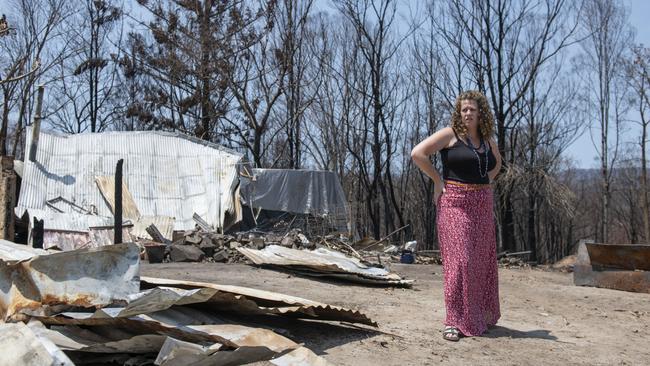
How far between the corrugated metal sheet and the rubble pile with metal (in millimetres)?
14360

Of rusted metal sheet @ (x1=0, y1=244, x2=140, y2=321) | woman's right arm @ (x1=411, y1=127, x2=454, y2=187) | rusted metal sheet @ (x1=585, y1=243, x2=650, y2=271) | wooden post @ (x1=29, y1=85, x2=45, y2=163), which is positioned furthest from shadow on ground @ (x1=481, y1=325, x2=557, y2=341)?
wooden post @ (x1=29, y1=85, x2=45, y2=163)

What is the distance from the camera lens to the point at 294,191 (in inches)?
815

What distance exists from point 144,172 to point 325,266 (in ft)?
39.6

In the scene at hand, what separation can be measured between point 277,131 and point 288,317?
83.3 ft

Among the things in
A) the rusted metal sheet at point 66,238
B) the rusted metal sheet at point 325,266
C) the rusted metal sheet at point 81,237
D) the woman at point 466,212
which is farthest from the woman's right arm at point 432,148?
the rusted metal sheet at point 66,238

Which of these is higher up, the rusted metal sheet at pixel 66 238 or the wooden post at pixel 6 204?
the wooden post at pixel 6 204

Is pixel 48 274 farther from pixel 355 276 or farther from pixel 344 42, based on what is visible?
pixel 344 42

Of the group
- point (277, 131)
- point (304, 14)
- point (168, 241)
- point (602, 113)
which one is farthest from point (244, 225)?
point (602, 113)

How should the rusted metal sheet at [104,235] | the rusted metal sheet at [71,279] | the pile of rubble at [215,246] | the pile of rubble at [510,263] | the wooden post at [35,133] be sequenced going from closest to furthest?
the rusted metal sheet at [71,279]
the pile of rubble at [215,246]
the pile of rubble at [510,263]
the rusted metal sheet at [104,235]
the wooden post at [35,133]

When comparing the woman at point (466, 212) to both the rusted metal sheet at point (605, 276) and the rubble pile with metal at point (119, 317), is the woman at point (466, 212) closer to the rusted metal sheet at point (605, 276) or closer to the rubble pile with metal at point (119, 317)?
the rubble pile with metal at point (119, 317)

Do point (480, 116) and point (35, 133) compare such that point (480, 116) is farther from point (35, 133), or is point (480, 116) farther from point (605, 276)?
point (35, 133)

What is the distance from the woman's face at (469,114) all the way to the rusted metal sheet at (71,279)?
8.17 ft

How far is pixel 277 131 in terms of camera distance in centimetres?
2955

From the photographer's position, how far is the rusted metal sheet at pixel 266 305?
3.98 meters
